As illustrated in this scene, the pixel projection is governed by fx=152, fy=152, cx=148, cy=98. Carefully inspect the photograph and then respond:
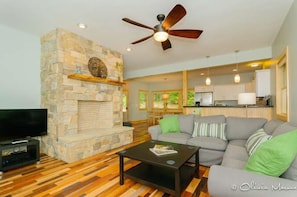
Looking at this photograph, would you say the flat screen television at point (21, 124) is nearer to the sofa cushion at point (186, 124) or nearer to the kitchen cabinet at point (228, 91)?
the sofa cushion at point (186, 124)

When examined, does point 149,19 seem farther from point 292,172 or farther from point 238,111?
point 238,111

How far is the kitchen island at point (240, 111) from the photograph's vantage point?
4.18 m

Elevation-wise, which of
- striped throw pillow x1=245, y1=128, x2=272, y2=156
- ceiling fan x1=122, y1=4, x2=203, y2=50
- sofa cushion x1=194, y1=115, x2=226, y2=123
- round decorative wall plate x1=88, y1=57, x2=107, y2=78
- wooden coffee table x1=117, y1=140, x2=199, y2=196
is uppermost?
ceiling fan x1=122, y1=4, x2=203, y2=50

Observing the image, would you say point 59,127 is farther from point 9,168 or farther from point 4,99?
point 4,99

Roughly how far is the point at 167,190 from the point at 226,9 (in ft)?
9.33

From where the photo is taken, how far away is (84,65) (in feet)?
12.2

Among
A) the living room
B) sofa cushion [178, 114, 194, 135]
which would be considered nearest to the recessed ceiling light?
the living room

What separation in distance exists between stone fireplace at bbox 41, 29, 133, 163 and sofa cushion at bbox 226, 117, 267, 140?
2.60 metres

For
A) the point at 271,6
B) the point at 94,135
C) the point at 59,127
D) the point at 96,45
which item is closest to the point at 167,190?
the point at 94,135

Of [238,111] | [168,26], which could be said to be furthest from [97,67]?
[238,111]

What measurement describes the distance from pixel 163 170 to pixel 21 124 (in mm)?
2805

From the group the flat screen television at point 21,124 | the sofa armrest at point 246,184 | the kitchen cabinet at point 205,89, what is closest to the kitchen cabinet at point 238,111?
the kitchen cabinet at point 205,89

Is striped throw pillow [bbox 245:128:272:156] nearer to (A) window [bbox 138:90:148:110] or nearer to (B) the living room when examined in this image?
(B) the living room

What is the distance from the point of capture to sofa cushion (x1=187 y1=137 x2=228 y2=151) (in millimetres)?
2686
